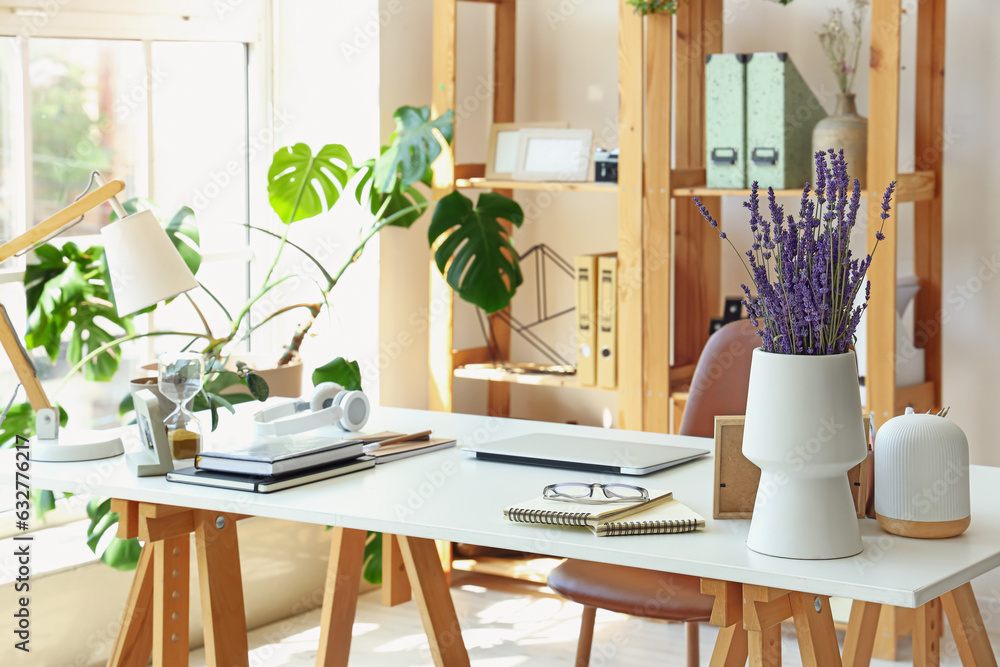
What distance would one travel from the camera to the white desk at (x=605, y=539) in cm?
151

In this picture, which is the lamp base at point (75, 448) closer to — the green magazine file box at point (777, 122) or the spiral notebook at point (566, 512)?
the spiral notebook at point (566, 512)

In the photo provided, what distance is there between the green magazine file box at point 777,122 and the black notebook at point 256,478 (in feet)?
5.07

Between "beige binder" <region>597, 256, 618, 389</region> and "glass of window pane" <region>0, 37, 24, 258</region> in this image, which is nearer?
"glass of window pane" <region>0, 37, 24, 258</region>

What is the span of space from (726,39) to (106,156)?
69.9 inches

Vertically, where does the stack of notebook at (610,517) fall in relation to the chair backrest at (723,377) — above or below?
below

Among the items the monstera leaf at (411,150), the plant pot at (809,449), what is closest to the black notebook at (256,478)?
the plant pot at (809,449)

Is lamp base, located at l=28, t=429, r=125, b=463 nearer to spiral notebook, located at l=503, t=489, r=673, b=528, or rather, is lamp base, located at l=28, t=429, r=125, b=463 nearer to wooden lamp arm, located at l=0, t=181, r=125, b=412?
wooden lamp arm, located at l=0, t=181, r=125, b=412

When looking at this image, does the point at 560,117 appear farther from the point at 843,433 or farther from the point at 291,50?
the point at 843,433

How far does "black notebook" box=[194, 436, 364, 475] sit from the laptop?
24cm

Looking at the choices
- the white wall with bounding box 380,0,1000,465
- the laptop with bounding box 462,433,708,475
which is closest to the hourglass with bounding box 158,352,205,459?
the laptop with bounding box 462,433,708,475

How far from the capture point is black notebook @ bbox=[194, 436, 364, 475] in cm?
197

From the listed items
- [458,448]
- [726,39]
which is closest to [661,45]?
[726,39]

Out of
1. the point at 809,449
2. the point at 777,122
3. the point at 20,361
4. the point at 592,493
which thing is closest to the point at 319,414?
the point at 20,361

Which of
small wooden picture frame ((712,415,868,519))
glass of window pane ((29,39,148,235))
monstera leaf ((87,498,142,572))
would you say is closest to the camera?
small wooden picture frame ((712,415,868,519))
